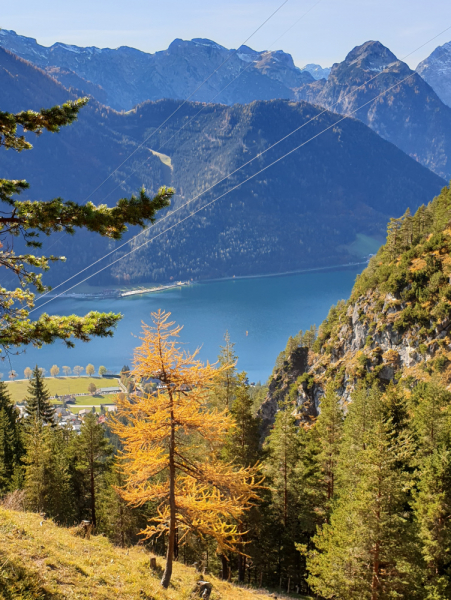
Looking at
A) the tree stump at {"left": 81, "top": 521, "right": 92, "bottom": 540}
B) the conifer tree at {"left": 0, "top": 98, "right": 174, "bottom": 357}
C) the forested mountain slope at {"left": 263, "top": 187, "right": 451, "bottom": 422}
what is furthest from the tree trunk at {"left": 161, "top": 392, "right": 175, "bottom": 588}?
the forested mountain slope at {"left": 263, "top": 187, "right": 451, "bottom": 422}

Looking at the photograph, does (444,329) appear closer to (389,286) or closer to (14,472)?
(389,286)

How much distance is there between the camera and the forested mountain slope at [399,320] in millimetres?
44188

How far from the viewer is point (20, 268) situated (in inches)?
432

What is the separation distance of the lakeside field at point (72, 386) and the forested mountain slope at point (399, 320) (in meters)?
111

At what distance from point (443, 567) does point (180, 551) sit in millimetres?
17334

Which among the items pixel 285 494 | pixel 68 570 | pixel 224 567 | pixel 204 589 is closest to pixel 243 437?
pixel 285 494

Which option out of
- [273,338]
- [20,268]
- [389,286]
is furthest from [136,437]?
[273,338]

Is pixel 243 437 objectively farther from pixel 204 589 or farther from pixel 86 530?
pixel 204 589

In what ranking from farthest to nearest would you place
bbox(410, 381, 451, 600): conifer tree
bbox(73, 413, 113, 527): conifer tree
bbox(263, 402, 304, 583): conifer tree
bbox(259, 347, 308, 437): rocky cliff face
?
1. bbox(259, 347, 308, 437): rocky cliff face
2. bbox(73, 413, 113, 527): conifer tree
3. bbox(263, 402, 304, 583): conifer tree
4. bbox(410, 381, 451, 600): conifer tree

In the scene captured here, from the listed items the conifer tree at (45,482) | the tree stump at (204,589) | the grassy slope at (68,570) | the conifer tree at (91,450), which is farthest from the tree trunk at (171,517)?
Result: the conifer tree at (91,450)

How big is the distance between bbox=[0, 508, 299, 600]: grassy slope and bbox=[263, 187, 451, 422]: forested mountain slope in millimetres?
28971

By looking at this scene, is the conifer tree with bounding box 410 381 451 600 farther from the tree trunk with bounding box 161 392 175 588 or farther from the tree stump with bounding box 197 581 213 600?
the tree trunk with bounding box 161 392 175 588

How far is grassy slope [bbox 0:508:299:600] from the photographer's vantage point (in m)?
10.7

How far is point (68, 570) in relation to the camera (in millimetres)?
12227
